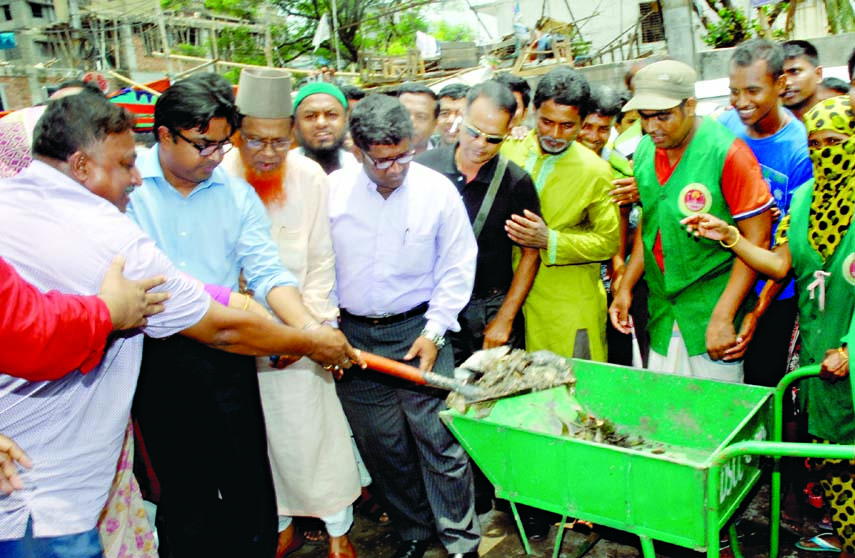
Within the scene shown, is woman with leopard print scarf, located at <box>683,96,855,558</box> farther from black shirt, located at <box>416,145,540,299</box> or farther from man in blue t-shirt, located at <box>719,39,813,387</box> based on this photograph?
black shirt, located at <box>416,145,540,299</box>

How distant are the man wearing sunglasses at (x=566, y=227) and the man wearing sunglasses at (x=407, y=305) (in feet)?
1.51

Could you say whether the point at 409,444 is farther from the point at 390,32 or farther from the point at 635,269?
the point at 390,32

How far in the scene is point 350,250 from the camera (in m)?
3.38

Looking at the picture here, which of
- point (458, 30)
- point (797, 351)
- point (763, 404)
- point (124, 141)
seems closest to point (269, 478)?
point (124, 141)

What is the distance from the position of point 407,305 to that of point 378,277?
20 cm

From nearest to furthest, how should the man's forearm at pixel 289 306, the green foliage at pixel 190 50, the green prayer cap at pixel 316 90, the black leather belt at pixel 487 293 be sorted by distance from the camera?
the man's forearm at pixel 289 306 < the black leather belt at pixel 487 293 < the green prayer cap at pixel 316 90 < the green foliage at pixel 190 50

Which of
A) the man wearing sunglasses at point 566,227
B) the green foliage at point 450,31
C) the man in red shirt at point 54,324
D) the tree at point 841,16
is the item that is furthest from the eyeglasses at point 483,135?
the green foliage at point 450,31

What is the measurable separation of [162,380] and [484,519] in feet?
6.60

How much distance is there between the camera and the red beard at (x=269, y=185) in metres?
3.36

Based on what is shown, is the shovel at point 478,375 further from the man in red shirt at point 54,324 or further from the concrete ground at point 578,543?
the man in red shirt at point 54,324

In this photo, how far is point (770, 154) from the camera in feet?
12.0

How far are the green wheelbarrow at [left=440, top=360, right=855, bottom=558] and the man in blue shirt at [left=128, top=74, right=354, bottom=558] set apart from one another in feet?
3.07

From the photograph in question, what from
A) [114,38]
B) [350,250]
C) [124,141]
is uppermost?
[114,38]

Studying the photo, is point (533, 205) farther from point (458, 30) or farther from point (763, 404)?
point (458, 30)
